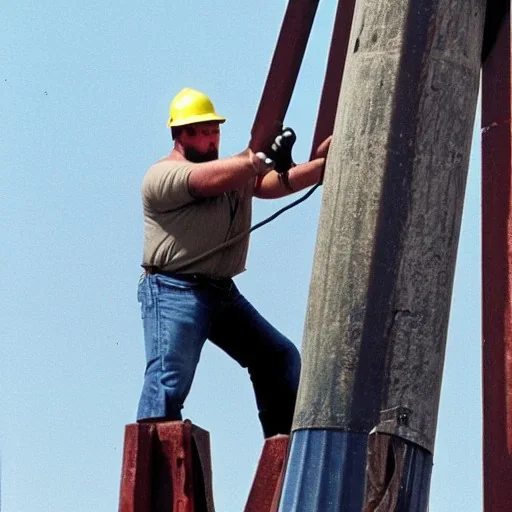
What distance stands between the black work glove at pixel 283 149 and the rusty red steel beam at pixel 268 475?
60.7 inches

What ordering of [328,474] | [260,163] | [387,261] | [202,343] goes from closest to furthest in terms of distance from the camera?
1. [328,474]
2. [387,261]
3. [260,163]
4. [202,343]

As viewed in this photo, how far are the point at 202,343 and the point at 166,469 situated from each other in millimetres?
772

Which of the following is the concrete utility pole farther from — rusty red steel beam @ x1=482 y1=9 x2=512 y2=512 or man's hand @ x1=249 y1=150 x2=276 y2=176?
man's hand @ x1=249 y1=150 x2=276 y2=176

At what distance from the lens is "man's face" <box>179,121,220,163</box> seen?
8.71 metres

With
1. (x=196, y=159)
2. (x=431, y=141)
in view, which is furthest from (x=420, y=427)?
(x=196, y=159)

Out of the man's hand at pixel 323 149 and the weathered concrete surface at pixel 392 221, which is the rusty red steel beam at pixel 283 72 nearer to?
the man's hand at pixel 323 149

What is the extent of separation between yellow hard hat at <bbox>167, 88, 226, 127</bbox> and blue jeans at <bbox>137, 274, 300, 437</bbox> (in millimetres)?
816

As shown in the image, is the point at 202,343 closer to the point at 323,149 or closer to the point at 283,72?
the point at 323,149

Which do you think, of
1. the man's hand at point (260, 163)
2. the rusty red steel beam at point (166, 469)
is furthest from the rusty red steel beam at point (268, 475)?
the man's hand at point (260, 163)

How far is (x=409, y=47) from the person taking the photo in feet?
23.1

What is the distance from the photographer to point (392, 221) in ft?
22.4

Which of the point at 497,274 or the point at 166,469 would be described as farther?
the point at 166,469

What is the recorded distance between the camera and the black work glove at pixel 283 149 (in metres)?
8.32

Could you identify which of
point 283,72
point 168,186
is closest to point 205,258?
point 168,186
